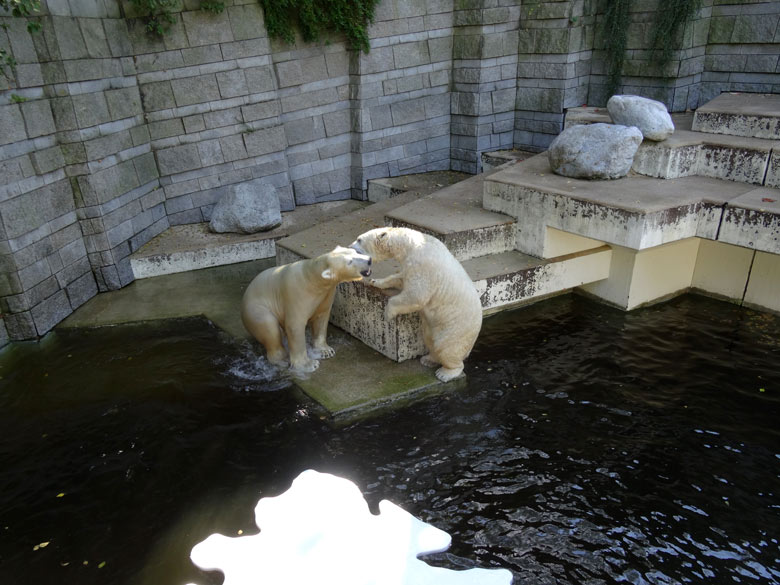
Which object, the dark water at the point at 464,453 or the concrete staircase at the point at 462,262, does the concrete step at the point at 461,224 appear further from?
the dark water at the point at 464,453

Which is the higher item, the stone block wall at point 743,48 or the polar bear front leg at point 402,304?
the stone block wall at point 743,48

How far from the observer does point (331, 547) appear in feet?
11.6

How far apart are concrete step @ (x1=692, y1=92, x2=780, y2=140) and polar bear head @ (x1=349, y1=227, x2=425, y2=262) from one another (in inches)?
196

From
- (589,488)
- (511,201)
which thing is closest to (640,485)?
(589,488)

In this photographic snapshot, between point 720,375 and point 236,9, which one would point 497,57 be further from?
point 720,375

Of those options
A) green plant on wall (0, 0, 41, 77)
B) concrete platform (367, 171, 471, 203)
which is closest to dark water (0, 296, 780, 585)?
green plant on wall (0, 0, 41, 77)

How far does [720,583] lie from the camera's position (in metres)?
3.52

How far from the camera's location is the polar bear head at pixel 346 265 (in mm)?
5074

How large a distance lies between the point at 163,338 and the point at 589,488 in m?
4.68

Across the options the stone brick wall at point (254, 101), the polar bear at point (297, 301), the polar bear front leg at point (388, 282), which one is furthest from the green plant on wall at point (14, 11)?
the polar bear front leg at point (388, 282)

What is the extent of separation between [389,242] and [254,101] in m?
4.74

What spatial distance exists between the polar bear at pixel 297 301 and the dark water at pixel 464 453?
1.31 ft

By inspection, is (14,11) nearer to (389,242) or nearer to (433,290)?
(389,242)

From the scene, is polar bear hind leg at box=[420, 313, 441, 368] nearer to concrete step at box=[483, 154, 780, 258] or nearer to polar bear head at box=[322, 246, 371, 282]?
polar bear head at box=[322, 246, 371, 282]
